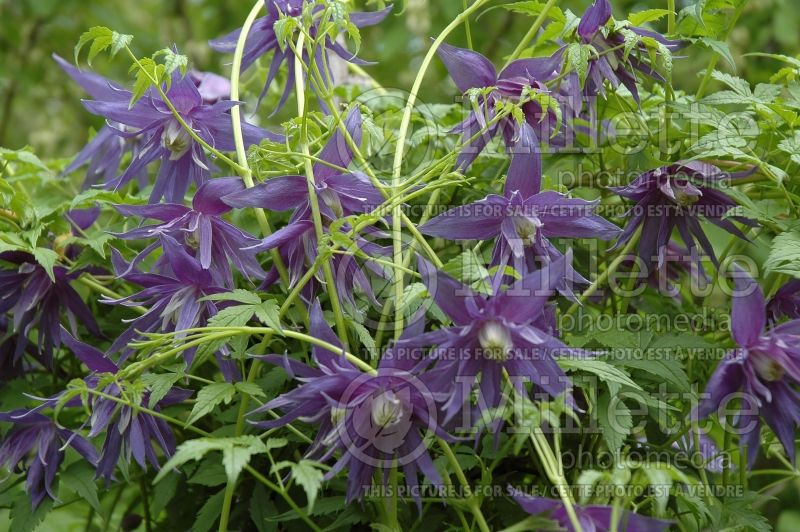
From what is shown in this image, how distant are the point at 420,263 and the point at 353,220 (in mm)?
110

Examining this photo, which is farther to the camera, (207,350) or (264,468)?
(264,468)

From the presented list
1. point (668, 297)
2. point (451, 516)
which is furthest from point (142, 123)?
point (668, 297)

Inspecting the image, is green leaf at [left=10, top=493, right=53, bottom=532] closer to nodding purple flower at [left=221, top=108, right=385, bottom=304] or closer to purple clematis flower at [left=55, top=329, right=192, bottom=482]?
purple clematis flower at [left=55, top=329, right=192, bottom=482]

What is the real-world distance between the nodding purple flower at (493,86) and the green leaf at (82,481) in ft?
1.77

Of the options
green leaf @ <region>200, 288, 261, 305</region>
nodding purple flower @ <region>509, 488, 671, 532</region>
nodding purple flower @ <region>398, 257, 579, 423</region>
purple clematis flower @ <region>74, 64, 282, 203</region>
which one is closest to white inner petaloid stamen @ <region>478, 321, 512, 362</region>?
nodding purple flower @ <region>398, 257, 579, 423</region>

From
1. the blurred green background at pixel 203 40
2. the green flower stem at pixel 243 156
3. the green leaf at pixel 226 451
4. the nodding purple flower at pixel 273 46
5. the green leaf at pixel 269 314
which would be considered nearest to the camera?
the green leaf at pixel 226 451

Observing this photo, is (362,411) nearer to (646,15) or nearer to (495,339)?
(495,339)

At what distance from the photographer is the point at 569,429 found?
0.91 metres

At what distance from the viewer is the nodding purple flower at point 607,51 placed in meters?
0.91

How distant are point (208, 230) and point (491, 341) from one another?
0.32 meters

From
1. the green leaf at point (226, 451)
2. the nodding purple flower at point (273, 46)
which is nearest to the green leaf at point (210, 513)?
the green leaf at point (226, 451)

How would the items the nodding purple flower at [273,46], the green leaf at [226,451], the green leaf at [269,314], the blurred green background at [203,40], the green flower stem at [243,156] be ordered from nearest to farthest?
1. the green leaf at [226,451]
2. the green leaf at [269,314]
3. the green flower stem at [243,156]
4. the nodding purple flower at [273,46]
5. the blurred green background at [203,40]

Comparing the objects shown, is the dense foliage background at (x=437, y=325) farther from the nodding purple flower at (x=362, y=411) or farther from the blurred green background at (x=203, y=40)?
the blurred green background at (x=203, y=40)

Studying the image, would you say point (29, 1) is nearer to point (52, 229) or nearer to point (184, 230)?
point (52, 229)
